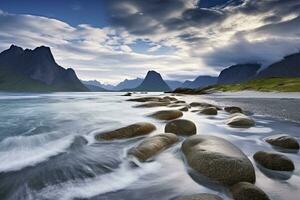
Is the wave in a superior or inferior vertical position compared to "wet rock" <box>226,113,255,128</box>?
inferior

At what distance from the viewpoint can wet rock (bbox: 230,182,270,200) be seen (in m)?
5.29

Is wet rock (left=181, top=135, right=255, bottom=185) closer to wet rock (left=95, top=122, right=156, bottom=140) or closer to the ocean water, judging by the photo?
the ocean water

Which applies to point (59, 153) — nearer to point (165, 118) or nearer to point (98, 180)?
point (98, 180)

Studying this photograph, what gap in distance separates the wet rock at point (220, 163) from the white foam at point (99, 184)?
1353 millimetres

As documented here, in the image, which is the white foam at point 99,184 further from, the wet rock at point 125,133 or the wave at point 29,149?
Answer: the wet rock at point 125,133

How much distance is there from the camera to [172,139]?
10.2 m

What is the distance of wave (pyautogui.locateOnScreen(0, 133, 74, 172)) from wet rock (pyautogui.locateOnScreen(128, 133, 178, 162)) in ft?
11.1

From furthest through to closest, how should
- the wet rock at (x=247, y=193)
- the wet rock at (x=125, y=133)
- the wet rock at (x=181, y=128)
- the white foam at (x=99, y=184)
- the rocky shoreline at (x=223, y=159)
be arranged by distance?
the wet rock at (x=181, y=128) → the wet rock at (x=125, y=133) → the white foam at (x=99, y=184) → the rocky shoreline at (x=223, y=159) → the wet rock at (x=247, y=193)

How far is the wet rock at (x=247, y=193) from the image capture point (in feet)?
17.3

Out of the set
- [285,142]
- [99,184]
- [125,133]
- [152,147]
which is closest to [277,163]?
[285,142]

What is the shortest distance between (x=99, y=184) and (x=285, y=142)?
7.42m

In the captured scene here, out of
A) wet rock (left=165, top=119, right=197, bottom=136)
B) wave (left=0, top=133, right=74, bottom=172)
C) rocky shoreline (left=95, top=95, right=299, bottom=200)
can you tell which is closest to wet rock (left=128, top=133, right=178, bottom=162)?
rocky shoreline (left=95, top=95, right=299, bottom=200)

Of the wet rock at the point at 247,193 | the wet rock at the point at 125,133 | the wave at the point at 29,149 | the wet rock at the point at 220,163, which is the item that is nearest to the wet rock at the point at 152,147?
the wet rock at the point at 220,163

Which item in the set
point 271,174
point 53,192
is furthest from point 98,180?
point 271,174
